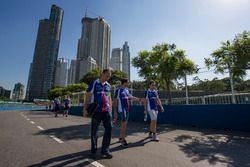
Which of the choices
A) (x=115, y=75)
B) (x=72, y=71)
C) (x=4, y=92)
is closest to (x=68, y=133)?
(x=115, y=75)

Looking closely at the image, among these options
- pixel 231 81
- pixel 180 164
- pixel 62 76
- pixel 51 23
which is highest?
pixel 51 23

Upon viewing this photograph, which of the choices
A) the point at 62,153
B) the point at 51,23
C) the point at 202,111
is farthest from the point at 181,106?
the point at 51,23

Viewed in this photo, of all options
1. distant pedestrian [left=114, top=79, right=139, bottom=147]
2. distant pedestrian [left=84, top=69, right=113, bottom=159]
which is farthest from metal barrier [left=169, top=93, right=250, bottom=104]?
distant pedestrian [left=84, top=69, right=113, bottom=159]

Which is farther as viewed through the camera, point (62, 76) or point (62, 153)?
point (62, 76)

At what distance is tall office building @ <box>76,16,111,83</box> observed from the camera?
249 ft

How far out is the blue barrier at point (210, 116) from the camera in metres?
7.40

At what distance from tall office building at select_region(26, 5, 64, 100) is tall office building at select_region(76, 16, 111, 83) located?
41971 millimetres

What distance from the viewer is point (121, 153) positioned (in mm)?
3799

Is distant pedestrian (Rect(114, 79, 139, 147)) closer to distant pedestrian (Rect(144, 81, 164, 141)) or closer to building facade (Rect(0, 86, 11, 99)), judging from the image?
distant pedestrian (Rect(144, 81, 164, 141))

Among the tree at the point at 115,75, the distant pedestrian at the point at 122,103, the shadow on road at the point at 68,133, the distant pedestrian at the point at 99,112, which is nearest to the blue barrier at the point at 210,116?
the distant pedestrian at the point at 122,103

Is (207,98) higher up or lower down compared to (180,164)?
higher up

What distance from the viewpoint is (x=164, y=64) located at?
58.0ft

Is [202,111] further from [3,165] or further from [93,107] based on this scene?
[3,165]

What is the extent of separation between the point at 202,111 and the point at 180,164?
6356 mm
